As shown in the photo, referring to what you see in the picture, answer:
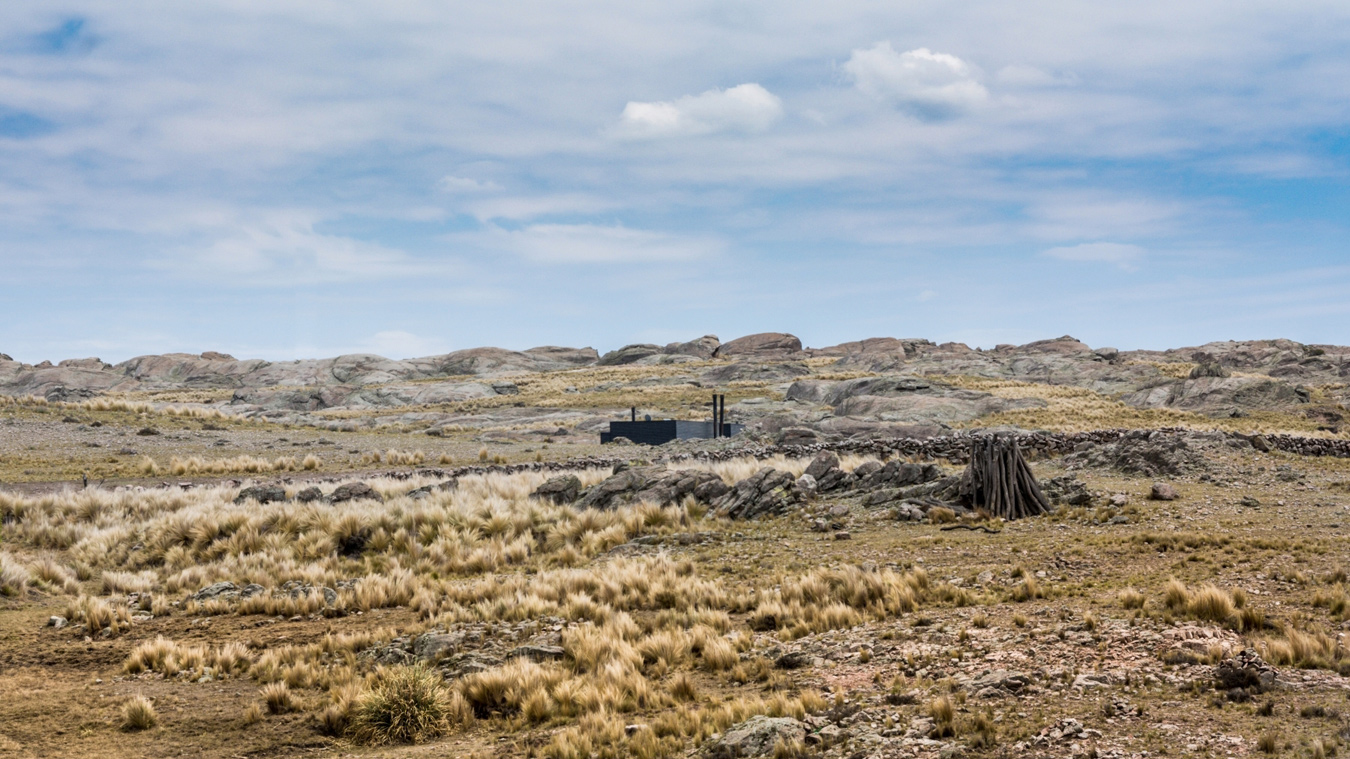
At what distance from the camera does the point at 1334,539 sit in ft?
46.6

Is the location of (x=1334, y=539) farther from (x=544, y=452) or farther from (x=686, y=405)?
(x=686, y=405)

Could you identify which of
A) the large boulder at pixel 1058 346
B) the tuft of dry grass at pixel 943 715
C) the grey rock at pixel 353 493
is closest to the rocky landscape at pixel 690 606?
the tuft of dry grass at pixel 943 715

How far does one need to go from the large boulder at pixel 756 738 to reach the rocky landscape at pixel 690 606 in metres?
0.05

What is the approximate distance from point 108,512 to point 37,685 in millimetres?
13653

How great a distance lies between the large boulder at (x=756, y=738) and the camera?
313 inches

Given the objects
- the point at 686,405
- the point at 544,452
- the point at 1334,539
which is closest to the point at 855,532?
the point at 1334,539

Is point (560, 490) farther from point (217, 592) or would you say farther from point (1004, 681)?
point (1004, 681)

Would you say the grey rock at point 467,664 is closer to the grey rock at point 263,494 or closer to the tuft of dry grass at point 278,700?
the tuft of dry grass at point 278,700

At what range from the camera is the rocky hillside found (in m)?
63.2

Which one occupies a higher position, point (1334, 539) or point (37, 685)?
point (1334, 539)

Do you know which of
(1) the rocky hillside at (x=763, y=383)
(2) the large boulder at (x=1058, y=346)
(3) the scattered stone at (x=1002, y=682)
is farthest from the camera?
(2) the large boulder at (x=1058, y=346)

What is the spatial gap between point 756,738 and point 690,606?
5489 millimetres

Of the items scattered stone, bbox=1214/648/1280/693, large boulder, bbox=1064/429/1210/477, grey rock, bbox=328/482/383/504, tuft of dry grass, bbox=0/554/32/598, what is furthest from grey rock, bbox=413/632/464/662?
large boulder, bbox=1064/429/1210/477

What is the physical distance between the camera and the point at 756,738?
810 cm
